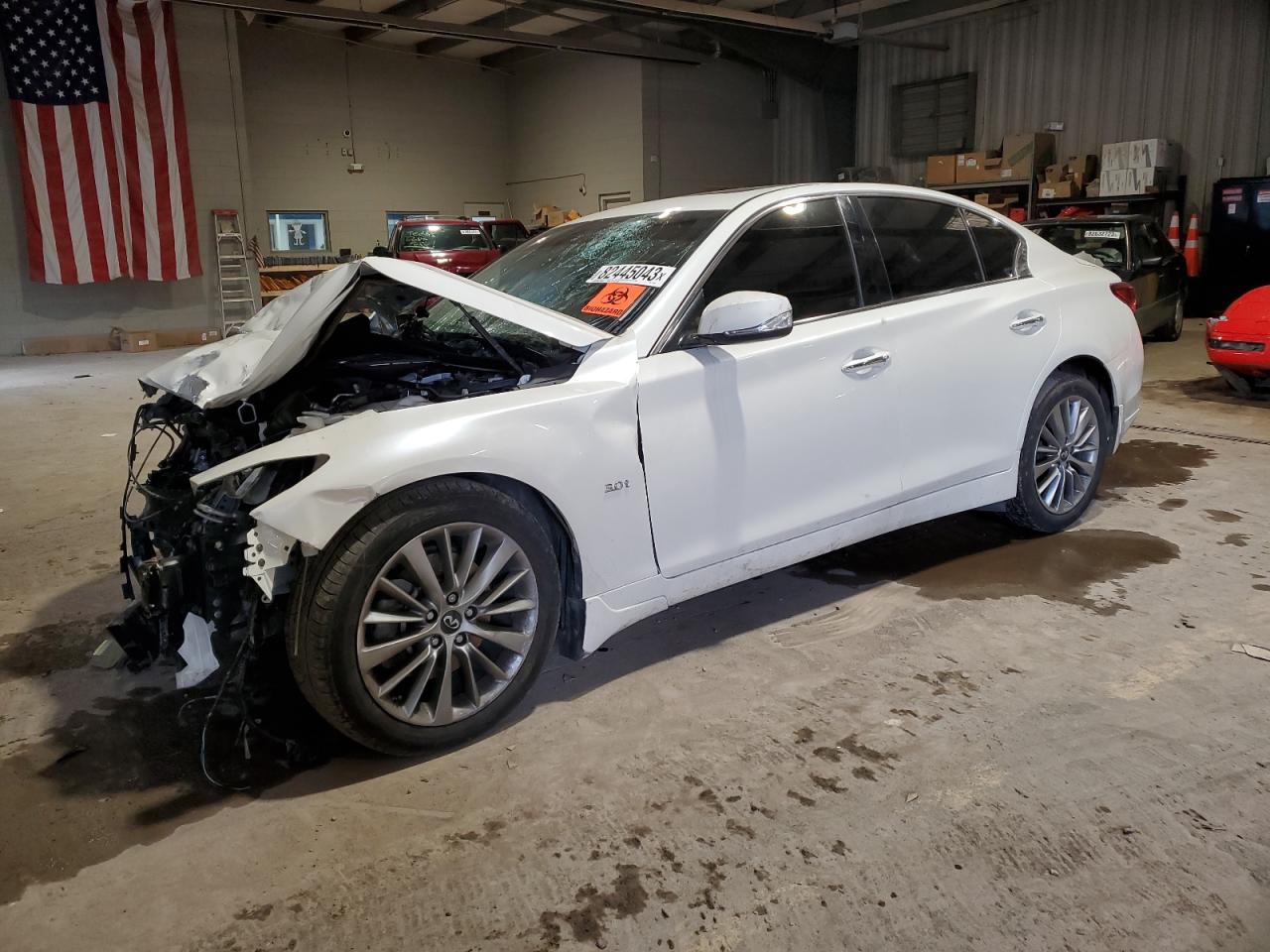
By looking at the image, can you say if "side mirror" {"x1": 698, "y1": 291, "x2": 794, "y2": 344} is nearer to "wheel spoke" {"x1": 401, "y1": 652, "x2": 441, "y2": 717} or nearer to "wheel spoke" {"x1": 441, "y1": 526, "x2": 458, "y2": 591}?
"wheel spoke" {"x1": 441, "y1": 526, "x2": 458, "y2": 591}

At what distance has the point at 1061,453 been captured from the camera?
13.0 ft

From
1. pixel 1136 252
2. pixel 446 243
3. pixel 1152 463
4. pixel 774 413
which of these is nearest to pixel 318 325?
pixel 774 413

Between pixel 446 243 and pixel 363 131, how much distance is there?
21.3 feet

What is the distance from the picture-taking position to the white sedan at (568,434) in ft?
7.87

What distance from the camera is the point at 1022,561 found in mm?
3863

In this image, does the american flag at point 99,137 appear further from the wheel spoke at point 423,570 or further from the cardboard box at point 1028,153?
the wheel spoke at point 423,570

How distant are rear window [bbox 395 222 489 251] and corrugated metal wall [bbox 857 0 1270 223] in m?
8.98

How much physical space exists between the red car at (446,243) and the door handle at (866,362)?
11.4 metres

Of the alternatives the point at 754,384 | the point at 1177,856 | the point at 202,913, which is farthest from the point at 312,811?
the point at 1177,856

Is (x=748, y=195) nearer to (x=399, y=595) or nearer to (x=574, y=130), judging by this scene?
(x=399, y=595)

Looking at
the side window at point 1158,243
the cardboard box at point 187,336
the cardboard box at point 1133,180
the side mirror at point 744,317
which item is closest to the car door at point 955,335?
the side mirror at point 744,317

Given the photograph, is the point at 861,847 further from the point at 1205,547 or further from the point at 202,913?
the point at 1205,547

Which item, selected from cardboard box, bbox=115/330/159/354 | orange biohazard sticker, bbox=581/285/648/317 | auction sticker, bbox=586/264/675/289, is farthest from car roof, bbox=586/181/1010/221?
cardboard box, bbox=115/330/159/354

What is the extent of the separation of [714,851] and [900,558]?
2109 mm
